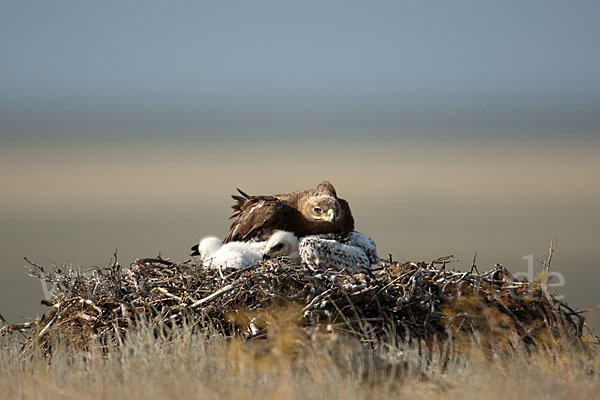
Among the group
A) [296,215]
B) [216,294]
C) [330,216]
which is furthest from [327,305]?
[296,215]

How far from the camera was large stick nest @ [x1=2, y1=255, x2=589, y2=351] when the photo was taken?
7.90 m

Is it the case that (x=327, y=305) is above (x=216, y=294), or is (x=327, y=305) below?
below

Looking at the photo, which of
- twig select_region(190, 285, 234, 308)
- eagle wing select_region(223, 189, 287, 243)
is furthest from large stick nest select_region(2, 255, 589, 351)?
eagle wing select_region(223, 189, 287, 243)

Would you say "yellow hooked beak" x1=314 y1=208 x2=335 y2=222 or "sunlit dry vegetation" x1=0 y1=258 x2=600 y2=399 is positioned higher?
"yellow hooked beak" x1=314 y1=208 x2=335 y2=222

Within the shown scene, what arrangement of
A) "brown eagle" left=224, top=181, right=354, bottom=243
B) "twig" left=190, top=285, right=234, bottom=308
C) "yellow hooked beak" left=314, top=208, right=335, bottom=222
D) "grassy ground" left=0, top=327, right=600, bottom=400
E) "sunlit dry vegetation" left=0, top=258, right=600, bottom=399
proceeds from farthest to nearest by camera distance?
"brown eagle" left=224, top=181, right=354, bottom=243 < "yellow hooked beak" left=314, top=208, right=335, bottom=222 < "twig" left=190, top=285, right=234, bottom=308 < "sunlit dry vegetation" left=0, top=258, right=600, bottom=399 < "grassy ground" left=0, top=327, right=600, bottom=400

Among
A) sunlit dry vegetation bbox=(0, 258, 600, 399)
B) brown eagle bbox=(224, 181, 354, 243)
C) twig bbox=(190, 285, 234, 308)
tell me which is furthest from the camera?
brown eagle bbox=(224, 181, 354, 243)

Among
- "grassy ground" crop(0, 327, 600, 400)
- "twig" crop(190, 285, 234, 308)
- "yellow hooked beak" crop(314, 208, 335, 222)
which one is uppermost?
"yellow hooked beak" crop(314, 208, 335, 222)

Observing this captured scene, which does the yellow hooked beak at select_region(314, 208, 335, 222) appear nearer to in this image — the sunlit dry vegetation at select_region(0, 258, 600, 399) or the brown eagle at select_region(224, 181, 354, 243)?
the brown eagle at select_region(224, 181, 354, 243)

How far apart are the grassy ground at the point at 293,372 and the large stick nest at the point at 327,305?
46 centimetres

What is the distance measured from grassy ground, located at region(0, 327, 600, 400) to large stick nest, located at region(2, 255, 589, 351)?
0.46m

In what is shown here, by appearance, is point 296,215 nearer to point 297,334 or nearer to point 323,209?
point 323,209

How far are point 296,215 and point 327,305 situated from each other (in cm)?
197

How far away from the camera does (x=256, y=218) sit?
379 inches

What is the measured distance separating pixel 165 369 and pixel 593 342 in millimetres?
4285
